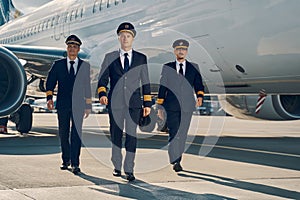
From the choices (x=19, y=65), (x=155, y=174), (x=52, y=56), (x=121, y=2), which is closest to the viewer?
(x=155, y=174)

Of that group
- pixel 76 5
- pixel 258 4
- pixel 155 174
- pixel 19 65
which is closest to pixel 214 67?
pixel 258 4

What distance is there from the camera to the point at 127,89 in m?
5.83

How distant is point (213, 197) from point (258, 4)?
3.36 m

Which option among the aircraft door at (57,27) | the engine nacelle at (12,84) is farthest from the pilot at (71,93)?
the aircraft door at (57,27)

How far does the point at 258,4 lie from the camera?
7.29 metres

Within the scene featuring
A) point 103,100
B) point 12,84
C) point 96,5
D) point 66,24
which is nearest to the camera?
point 103,100

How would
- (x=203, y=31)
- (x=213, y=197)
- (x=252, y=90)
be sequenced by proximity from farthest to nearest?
(x=252, y=90), (x=203, y=31), (x=213, y=197)

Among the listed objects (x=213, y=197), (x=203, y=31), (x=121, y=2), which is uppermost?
(x=121, y=2)

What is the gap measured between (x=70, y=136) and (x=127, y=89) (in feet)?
3.45

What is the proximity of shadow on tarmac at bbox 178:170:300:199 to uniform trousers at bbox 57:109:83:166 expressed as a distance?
1.19 m

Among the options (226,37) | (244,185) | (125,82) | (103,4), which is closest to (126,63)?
(125,82)

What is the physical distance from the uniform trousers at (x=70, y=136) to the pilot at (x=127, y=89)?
60 cm

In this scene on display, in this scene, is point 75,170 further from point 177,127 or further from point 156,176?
point 177,127

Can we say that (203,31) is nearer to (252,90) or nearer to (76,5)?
(252,90)
